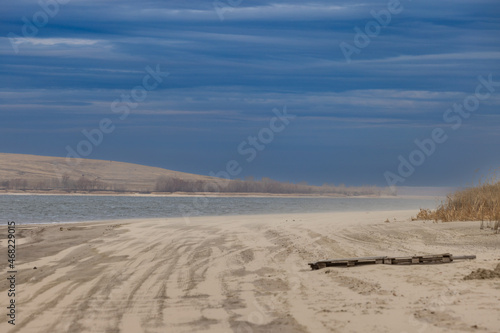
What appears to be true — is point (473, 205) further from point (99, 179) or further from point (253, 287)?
point (99, 179)

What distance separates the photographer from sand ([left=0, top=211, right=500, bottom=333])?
7.19 m

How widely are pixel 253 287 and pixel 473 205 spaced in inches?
505

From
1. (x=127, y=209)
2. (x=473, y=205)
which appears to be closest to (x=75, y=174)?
A: (x=127, y=209)

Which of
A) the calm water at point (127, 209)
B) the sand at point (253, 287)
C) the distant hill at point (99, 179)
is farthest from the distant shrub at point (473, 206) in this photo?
the distant hill at point (99, 179)

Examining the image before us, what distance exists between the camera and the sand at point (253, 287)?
283 inches

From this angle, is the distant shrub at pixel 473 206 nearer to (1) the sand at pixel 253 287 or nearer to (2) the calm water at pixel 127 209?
(1) the sand at pixel 253 287

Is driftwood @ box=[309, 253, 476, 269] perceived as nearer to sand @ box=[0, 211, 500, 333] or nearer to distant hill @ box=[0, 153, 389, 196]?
sand @ box=[0, 211, 500, 333]

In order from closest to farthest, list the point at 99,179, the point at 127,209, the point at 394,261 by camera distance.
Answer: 1. the point at 394,261
2. the point at 127,209
3. the point at 99,179

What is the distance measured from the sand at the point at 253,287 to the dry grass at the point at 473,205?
1.96 metres

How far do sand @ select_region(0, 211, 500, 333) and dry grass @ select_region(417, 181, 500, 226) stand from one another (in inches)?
77.1

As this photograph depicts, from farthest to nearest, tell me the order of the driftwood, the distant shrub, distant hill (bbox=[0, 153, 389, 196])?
distant hill (bbox=[0, 153, 389, 196])
the distant shrub
the driftwood

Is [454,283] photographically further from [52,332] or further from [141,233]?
A: [141,233]

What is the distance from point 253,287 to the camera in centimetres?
963

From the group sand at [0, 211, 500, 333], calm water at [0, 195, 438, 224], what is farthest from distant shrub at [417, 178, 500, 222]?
calm water at [0, 195, 438, 224]
